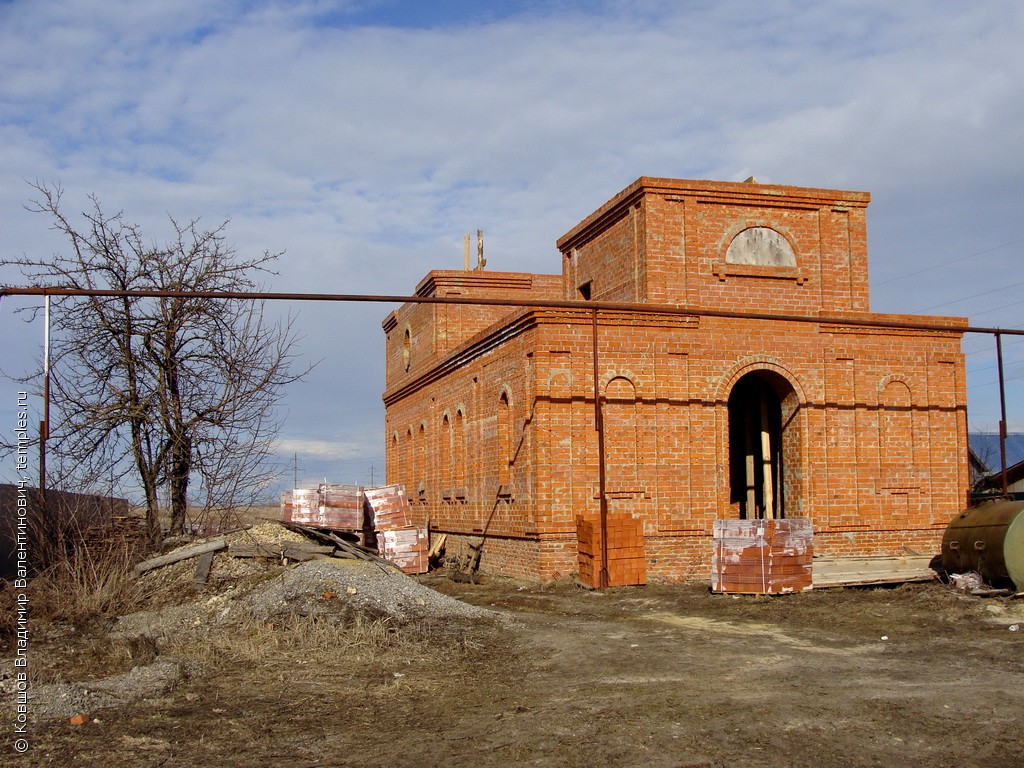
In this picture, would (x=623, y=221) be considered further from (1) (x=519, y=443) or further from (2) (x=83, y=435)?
(2) (x=83, y=435)

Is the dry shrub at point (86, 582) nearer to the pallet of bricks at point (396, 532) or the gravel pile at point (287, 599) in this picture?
the gravel pile at point (287, 599)

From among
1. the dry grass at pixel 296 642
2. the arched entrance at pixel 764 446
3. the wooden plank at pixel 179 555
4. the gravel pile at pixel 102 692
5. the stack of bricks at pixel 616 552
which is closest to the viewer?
the gravel pile at pixel 102 692

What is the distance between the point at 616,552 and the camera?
58.3 feet

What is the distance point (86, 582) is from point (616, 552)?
886 centimetres

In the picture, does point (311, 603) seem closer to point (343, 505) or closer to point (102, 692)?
point (102, 692)

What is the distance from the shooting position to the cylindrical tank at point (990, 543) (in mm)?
→ 14320

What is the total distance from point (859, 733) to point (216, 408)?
13922mm

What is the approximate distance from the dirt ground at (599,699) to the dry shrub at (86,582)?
86 cm

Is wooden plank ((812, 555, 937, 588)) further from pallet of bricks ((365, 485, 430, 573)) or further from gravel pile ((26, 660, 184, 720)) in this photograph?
gravel pile ((26, 660, 184, 720))

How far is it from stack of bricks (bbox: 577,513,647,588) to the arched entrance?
4026 mm

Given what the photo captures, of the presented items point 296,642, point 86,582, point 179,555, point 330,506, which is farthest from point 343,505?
point 296,642

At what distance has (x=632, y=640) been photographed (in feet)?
40.3

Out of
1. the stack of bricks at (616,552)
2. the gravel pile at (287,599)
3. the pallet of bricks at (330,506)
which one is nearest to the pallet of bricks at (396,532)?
the pallet of bricks at (330,506)

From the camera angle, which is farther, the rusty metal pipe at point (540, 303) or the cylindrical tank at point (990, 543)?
the cylindrical tank at point (990, 543)
